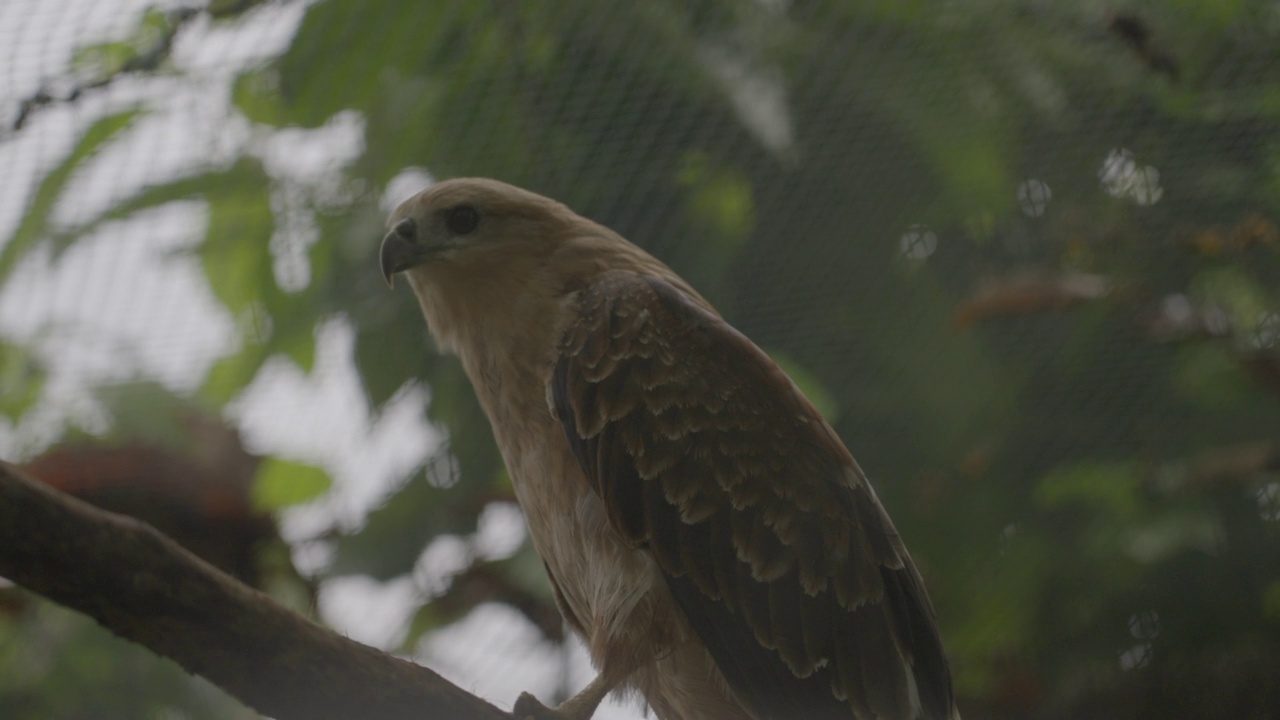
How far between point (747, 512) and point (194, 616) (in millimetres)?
988

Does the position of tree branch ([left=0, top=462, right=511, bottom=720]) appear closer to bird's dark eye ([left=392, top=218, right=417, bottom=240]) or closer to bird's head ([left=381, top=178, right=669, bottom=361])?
bird's head ([left=381, top=178, right=669, bottom=361])

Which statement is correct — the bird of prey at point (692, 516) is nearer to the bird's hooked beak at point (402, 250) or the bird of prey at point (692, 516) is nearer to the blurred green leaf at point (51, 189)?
the bird's hooked beak at point (402, 250)

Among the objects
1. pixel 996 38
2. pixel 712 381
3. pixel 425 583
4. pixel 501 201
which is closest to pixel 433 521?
pixel 425 583

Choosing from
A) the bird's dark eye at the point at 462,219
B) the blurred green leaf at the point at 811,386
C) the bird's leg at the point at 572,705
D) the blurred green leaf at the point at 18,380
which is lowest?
the blurred green leaf at the point at 18,380

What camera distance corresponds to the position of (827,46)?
3232 millimetres

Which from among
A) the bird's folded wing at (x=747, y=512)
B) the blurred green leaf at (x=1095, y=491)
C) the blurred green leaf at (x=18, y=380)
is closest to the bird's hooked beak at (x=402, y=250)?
the bird's folded wing at (x=747, y=512)

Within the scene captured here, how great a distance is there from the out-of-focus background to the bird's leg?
1.38 m

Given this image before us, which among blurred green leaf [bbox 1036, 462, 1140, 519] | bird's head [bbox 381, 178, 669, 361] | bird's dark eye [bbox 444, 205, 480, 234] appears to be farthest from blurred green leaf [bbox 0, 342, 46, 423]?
blurred green leaf [bbox 1036, 462, 1140, 519]

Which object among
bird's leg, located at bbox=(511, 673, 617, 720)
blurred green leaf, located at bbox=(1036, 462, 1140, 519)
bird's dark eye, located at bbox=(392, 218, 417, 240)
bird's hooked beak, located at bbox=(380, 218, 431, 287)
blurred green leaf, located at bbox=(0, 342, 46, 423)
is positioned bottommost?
blurred green leaf, located at bbox=(0, 342, 46, 423)

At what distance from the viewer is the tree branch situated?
53.8 inches

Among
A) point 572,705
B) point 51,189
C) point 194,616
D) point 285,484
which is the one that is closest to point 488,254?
point 572,705

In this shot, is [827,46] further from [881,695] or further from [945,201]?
[881,695]

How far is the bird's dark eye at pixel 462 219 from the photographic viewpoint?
8.01 ft

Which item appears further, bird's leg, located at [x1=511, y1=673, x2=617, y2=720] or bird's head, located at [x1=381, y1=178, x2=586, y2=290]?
bird's head, located at [x1=381, y1=178, x2=586, y2=290]
